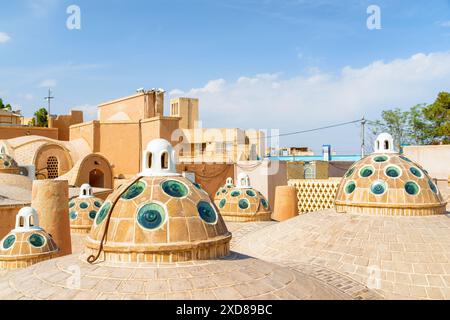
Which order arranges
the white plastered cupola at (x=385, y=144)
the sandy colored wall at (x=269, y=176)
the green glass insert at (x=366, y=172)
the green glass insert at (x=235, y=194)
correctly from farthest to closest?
the sandy colored wall at (x=269, y=176), the green glass insert at (x=235, y=194), the white plastered cupola at (x=385, y=144), the green glass insert at (x=366, y=172)

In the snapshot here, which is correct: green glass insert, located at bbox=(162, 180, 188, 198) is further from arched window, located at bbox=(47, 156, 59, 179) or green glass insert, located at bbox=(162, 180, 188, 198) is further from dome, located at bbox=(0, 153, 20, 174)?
arched window, located at bbox=(47, 156, 59, 179)

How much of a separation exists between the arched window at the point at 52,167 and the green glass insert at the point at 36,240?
1530cm

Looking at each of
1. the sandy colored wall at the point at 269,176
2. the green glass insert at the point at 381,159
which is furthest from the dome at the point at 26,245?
the sandy colored wall at the point at 269,176

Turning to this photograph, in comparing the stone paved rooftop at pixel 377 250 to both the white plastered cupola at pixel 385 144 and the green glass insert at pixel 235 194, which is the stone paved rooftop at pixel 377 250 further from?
the green glass insert at pixel 235 194

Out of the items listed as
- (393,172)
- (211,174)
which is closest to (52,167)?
(211,174)

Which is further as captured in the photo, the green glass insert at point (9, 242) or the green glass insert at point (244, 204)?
the green glass insert at point (244, 204)

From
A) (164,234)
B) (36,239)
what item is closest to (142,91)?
(36,239)

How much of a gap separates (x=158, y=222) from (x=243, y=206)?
9.29m

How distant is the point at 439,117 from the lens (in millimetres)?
26500

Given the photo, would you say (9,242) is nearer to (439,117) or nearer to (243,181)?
(243,181)

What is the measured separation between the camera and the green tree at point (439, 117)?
2583cm
